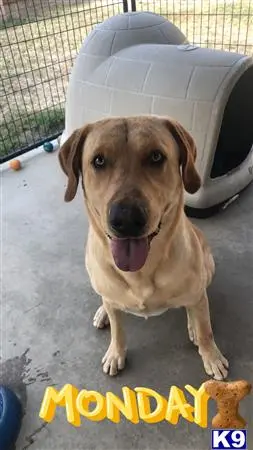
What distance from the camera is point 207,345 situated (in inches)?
63.1

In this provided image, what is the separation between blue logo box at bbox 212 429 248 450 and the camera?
1.33 meters

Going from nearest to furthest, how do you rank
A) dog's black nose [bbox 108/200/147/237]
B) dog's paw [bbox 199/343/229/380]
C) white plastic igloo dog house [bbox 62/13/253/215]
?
dog's black nose [bbox 108/200/147/237] < dog's paw [bbox 199/343/229/380] < white plastic igloo dog house [bbox 62/13/253/215]

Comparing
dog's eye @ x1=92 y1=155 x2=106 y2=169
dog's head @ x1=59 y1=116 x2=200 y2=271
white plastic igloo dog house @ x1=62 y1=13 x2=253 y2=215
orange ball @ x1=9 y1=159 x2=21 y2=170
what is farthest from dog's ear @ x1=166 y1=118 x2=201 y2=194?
orange ball @ x1=9 y1=159 x2=21 y2=170

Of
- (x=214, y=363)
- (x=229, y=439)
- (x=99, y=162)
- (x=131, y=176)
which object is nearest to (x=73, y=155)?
(x=99, y=162)

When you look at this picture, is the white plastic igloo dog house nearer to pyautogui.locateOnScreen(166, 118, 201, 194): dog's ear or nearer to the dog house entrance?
the dog house entrance

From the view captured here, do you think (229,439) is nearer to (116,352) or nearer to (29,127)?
(116,352)

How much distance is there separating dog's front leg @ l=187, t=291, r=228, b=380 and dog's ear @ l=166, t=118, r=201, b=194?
43 cm

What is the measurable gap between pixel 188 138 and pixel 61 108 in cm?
269

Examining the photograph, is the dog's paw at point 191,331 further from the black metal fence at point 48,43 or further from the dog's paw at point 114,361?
the black metal fence at point 48,43

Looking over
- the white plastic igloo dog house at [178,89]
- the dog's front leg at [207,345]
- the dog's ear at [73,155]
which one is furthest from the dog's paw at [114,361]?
the white plastic igloo dog house at [178,89]

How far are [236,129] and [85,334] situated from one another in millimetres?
1411

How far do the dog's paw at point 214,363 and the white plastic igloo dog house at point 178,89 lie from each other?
948 millimetres

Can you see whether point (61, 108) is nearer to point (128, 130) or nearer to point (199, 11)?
point (199, 11)

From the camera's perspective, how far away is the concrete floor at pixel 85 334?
147cm
